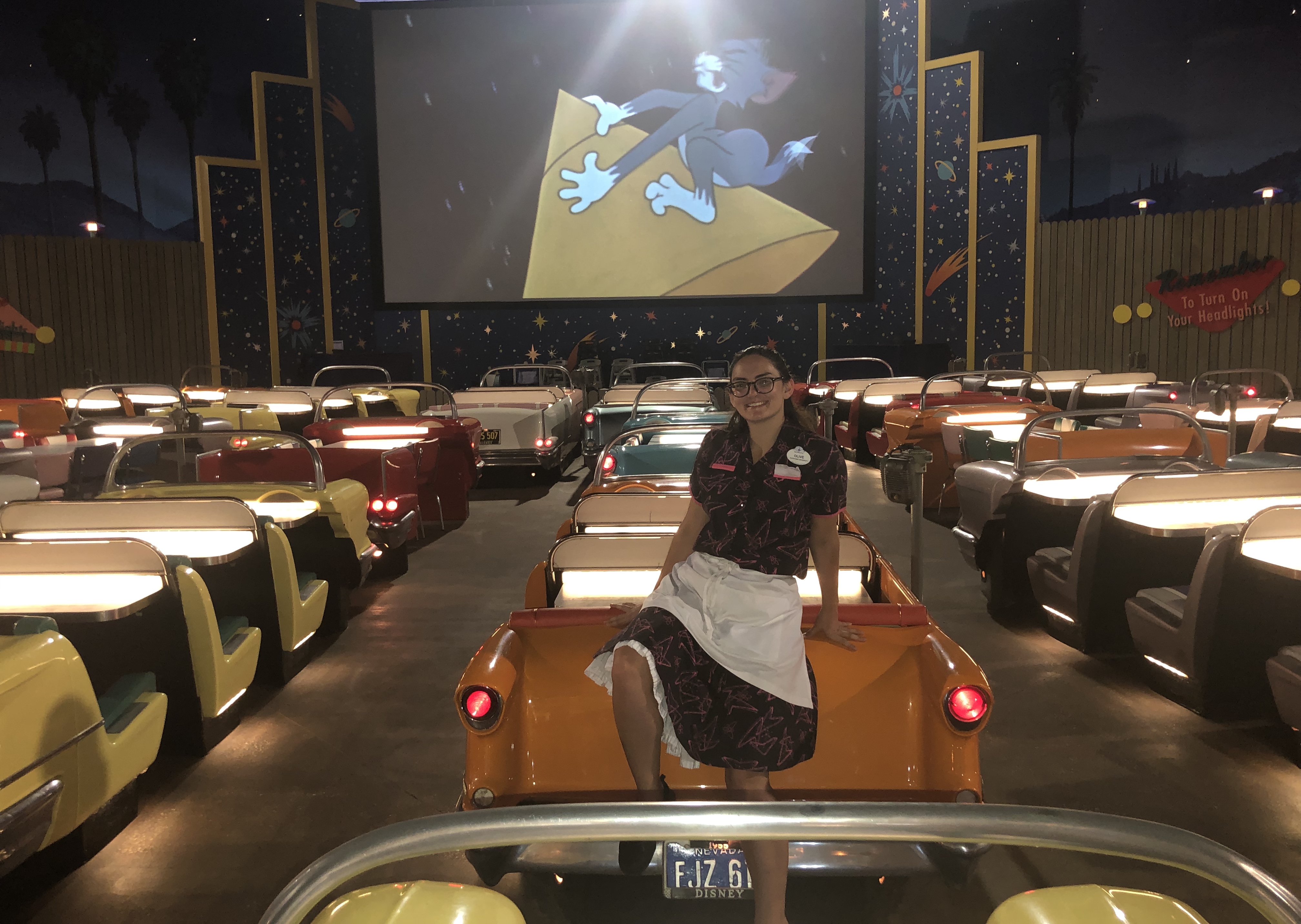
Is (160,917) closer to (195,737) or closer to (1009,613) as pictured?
(195,737)

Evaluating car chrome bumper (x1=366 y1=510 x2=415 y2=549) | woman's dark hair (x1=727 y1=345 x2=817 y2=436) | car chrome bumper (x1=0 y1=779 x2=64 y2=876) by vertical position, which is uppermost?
woman's dark hair (x1=727 y1=345 x2=817 y2=436)

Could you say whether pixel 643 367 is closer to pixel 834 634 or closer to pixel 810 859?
pixel 834 634

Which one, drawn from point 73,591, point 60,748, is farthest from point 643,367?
point 60,748

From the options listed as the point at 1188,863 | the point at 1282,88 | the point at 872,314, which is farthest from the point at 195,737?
the point at 1282,88

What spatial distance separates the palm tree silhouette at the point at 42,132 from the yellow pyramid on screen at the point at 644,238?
688 inches

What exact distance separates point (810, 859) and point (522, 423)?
23.0 ft

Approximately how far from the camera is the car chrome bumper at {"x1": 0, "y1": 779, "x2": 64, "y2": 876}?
1.85 meters

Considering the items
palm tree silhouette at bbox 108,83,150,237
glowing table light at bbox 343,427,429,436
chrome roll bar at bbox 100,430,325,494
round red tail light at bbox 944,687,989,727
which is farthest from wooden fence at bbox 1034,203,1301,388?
palm tree silhouette at bbox 108,83,150,237

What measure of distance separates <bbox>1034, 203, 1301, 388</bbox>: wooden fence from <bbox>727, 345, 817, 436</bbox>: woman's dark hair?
1500cm

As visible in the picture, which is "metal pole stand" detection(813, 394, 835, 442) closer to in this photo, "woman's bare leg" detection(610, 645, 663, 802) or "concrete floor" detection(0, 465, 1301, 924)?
"woman's bare leg" detection(610, 645, 663, 802)

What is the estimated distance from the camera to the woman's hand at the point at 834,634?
206cm

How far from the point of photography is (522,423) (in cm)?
855

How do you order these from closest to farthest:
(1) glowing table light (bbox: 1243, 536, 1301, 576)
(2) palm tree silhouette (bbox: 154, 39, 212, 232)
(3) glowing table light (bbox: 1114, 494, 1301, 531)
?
(1) glowing table light (bbox: 1243, 536, 1301, 576)
(3) glowing table light (bbox: 1114, 494, 1301, 531)
(2) palm tree silhouette (bbox: 154, 39, 212, 232)

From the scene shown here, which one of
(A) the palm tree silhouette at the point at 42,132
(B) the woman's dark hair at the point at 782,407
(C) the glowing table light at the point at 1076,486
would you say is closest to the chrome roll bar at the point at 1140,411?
(C) the glowing table light at the point at 1076,486
